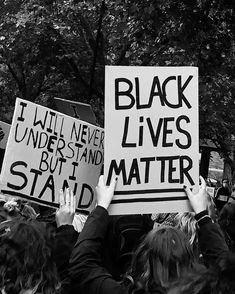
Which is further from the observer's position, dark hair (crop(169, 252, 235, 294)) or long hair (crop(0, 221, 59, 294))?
long hair (crop(0, 221, 59, 294))

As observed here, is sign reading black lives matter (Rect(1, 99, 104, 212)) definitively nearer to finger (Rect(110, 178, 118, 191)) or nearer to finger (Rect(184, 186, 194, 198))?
finger (Rect(110, 178, 118, 191))

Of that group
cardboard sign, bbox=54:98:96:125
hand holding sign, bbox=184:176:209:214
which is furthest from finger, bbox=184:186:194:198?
cardboard sign, bbox=54:98:96:125

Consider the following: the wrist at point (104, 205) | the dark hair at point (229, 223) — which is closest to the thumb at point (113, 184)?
the wrist at point (104, 205)

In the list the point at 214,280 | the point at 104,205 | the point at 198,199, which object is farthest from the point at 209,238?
the point at 214,280

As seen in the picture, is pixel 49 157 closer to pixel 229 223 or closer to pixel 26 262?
pixel 229 223

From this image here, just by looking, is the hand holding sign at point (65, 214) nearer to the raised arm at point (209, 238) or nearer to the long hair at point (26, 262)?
the long hair at point (26, 262)

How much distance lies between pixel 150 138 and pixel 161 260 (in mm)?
863

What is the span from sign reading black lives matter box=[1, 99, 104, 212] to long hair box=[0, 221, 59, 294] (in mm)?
906

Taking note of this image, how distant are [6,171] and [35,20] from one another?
864 centimetres

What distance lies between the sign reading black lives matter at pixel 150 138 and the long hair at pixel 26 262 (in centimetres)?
62

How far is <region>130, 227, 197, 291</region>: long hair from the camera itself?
2.36m

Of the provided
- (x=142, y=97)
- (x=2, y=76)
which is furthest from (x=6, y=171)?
(x=2, y=76)

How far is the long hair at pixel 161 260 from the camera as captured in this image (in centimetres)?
236

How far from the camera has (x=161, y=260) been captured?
238 centimetres
